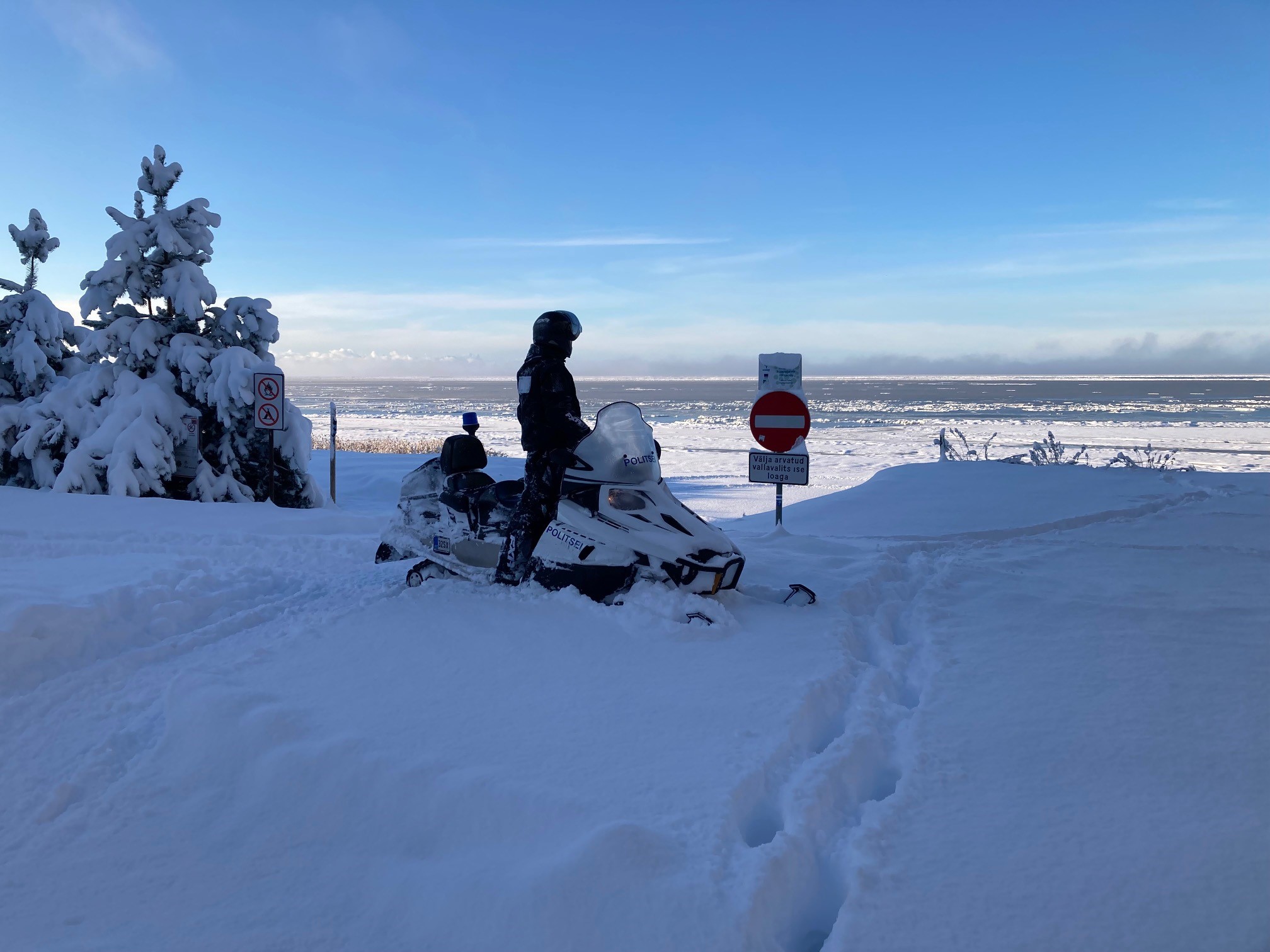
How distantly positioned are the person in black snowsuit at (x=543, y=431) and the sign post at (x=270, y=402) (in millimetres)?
8660

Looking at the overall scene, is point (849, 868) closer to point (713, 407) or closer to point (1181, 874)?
point (1181, 874)

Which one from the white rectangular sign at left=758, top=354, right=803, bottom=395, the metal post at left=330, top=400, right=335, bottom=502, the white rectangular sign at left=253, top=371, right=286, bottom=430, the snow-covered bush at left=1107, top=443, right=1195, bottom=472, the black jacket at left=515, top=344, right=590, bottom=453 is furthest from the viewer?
the snow-covered bush at left=1107, top=443, right=1195, bottom=472

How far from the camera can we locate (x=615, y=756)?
10.8ft

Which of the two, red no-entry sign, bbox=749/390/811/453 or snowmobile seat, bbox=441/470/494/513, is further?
red no-entry sign, bbox=749/390/811/453

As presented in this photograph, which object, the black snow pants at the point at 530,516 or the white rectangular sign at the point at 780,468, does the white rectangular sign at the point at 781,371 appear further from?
the black snow pants at the point at 530,516

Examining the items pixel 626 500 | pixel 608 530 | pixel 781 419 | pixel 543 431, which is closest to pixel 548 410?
pixel 543 431

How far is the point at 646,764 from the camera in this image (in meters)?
3.22

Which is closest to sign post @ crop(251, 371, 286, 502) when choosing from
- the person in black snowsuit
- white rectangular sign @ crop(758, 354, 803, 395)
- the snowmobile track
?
white rectangular sign @ crop(758, 354, 803, 395)

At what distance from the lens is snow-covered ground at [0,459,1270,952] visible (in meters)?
2.41

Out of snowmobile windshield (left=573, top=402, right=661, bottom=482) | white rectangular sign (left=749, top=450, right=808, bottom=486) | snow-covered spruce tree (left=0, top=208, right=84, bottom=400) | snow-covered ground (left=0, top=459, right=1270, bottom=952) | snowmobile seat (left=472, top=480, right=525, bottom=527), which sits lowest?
snow-covered ground (left=0, top=459, right=1270, bottom=952)

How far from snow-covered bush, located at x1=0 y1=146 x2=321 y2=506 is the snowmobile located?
30.3 ft

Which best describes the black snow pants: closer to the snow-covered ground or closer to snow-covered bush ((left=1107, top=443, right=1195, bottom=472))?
the snow-covered ground

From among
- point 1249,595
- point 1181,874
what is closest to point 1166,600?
point 1249,595

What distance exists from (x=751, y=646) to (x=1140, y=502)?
264 inches
